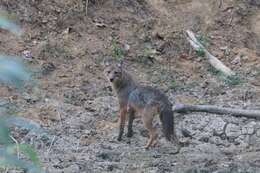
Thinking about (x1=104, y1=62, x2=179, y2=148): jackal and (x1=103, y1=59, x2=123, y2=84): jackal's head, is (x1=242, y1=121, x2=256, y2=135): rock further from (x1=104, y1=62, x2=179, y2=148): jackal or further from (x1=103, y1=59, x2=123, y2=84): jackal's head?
(x1=103, y1=59, x2=123, y2=84): jackal's head

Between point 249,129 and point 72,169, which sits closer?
point 72,169

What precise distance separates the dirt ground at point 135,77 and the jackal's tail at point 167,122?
20 centimetres

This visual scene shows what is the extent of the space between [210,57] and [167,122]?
10.2ft

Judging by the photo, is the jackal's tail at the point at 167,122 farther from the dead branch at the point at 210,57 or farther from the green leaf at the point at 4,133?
the green leaf at the point at 4,133

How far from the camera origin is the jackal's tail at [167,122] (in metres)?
6.18

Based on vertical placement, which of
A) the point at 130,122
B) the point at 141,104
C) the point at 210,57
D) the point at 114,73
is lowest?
the point at 130,122

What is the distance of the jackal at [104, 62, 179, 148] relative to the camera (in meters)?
6.24

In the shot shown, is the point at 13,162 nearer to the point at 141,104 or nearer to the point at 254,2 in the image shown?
the point at 141,104

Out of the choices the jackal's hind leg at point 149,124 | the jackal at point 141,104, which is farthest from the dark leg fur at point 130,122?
the jackal's hind leg at point 149,124

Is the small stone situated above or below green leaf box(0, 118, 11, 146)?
above

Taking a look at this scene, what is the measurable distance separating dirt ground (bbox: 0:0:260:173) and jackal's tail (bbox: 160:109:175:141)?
20cm

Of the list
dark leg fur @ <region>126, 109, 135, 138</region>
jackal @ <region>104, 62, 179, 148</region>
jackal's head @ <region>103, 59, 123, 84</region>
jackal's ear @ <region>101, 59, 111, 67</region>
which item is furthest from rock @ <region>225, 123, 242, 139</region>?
jackal's ear @ <region>101, 59, 111, 67</region>

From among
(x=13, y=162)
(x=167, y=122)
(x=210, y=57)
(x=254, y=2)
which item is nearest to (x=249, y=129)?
(x=167, y=122)

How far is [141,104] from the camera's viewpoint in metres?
6.49
